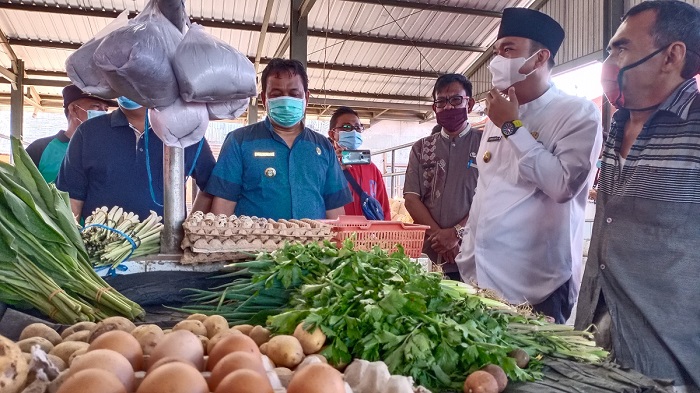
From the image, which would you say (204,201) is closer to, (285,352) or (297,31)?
(285,352)

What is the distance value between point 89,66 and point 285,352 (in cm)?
173

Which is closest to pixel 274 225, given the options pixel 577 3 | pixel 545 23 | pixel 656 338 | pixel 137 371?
pixel 137 371

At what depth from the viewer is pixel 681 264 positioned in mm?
2012

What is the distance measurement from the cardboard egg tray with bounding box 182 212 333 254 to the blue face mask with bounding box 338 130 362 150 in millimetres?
2617

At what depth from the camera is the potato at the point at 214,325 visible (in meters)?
1.48

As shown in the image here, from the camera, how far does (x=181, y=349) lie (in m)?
1.13

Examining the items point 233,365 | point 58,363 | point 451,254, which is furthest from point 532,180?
point 58,363

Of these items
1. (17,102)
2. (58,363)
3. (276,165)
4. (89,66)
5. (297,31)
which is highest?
(297,31)

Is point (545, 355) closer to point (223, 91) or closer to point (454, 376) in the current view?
point (454, 376)

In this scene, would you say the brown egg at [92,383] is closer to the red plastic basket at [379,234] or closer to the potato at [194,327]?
the potato at [194,327]

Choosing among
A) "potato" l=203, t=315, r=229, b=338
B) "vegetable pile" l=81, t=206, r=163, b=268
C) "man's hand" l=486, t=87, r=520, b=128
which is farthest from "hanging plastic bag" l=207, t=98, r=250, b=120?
"man's hand" l=486, t=87, r=520, b=128

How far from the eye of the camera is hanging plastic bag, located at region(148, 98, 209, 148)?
222 centimetres

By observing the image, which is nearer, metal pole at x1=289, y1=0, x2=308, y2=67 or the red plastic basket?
the red plastic basket

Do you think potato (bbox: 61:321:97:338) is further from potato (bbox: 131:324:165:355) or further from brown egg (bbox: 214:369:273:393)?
brown egg (bbox: 214:369:273:393)
